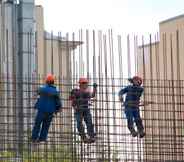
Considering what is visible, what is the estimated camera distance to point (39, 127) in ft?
36.4

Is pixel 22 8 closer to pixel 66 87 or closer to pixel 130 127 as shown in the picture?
pixel 66 87

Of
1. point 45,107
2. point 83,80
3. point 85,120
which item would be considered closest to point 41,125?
point 45,107

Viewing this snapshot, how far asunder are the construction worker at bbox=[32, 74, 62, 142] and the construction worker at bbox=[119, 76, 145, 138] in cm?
116

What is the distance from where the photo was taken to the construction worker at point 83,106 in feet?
37.1

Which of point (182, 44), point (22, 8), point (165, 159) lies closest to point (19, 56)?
point (22, 8)

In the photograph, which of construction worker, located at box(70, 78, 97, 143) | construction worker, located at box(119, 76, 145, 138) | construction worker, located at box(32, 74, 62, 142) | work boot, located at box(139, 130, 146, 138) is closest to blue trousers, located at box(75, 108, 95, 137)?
construction worker, located at box(70, 78, 97, 143)

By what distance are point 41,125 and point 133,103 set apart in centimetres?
162

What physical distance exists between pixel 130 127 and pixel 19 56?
327cm

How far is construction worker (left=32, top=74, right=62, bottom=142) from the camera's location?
11.0 meters

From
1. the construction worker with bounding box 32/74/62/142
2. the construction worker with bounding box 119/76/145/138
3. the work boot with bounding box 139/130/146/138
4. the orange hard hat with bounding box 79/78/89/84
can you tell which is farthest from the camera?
the work boot with bounding box 139/130/146/138


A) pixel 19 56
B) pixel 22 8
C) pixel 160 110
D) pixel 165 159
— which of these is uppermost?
pixel 22 8

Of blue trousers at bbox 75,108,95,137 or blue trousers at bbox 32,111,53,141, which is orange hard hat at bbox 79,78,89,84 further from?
blue trousers at bbox 32,111,53,141

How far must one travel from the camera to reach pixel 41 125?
11125mm

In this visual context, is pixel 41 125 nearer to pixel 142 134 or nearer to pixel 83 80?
pixel 83 80
